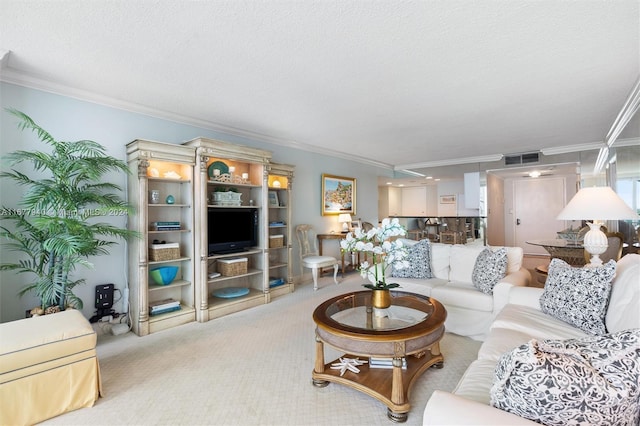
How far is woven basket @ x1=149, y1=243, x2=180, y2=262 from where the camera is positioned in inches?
131

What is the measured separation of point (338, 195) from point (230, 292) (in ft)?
9.80

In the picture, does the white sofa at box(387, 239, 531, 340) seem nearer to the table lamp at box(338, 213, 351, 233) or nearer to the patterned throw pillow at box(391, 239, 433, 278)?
the patterned throw pillow at box(391, 239, 433, 278)

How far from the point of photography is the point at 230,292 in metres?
4.02

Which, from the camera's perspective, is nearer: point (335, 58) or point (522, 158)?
point (335, 58)

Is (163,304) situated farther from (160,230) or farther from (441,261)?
(441,261)

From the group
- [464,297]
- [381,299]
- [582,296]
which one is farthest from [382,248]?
[582,296]

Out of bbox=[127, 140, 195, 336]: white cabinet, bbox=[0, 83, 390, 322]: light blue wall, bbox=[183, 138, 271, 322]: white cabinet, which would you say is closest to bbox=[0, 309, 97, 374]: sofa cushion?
bbox=[0, 83, 390, 322]: light blue wall

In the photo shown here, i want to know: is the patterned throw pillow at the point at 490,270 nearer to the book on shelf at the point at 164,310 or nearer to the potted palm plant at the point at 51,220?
the book on shelf at the point at 164,310

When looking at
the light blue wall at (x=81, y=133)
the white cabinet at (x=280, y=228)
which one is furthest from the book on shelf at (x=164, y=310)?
the white cabinet at (x=280, y=228)

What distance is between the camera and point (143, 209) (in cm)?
313

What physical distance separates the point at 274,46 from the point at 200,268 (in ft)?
8.37

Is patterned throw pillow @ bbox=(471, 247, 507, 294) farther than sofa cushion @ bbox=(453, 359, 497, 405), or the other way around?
patterned throw pillow @ bbox=(471, 247, 507, 294)

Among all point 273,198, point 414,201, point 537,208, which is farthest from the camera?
point 414,201

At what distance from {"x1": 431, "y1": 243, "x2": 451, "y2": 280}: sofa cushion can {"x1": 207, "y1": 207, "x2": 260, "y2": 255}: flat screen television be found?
7.85ft
